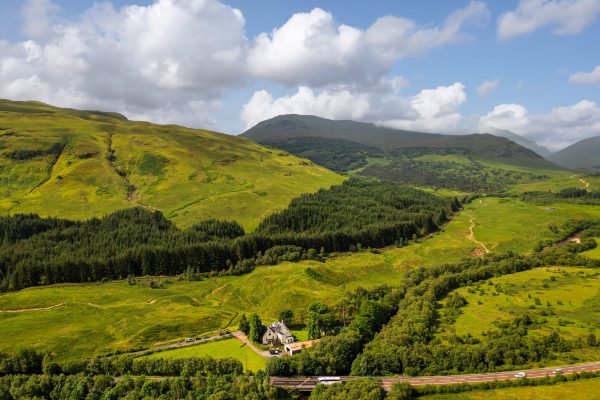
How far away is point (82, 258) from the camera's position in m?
192

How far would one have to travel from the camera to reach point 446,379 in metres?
96.2

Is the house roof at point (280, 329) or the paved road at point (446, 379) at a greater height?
the house roof at point (280, 329)

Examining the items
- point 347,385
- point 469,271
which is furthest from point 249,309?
point 469,271

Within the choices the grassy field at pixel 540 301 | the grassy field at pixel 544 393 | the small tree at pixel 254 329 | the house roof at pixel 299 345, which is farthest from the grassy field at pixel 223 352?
the grassy field at pixel 540 301

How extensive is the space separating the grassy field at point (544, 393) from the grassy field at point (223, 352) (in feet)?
141

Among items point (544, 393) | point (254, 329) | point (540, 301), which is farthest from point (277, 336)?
point (540, 301)

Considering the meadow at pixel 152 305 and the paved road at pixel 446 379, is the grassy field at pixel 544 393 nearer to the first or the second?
the paved road at pixel 446 379

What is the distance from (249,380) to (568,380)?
69859 mm

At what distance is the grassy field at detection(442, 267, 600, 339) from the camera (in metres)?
120

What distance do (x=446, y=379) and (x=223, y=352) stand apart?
58.0m

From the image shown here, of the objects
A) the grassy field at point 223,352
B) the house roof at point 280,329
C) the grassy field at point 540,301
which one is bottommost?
the grassy field at point 223,352

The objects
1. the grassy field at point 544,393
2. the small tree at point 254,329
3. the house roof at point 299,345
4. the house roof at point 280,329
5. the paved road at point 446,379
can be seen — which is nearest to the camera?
the grassy field at point 544,393

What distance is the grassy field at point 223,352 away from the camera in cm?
10906

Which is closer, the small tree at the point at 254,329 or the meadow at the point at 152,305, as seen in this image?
the small tree at the point at 254,329
